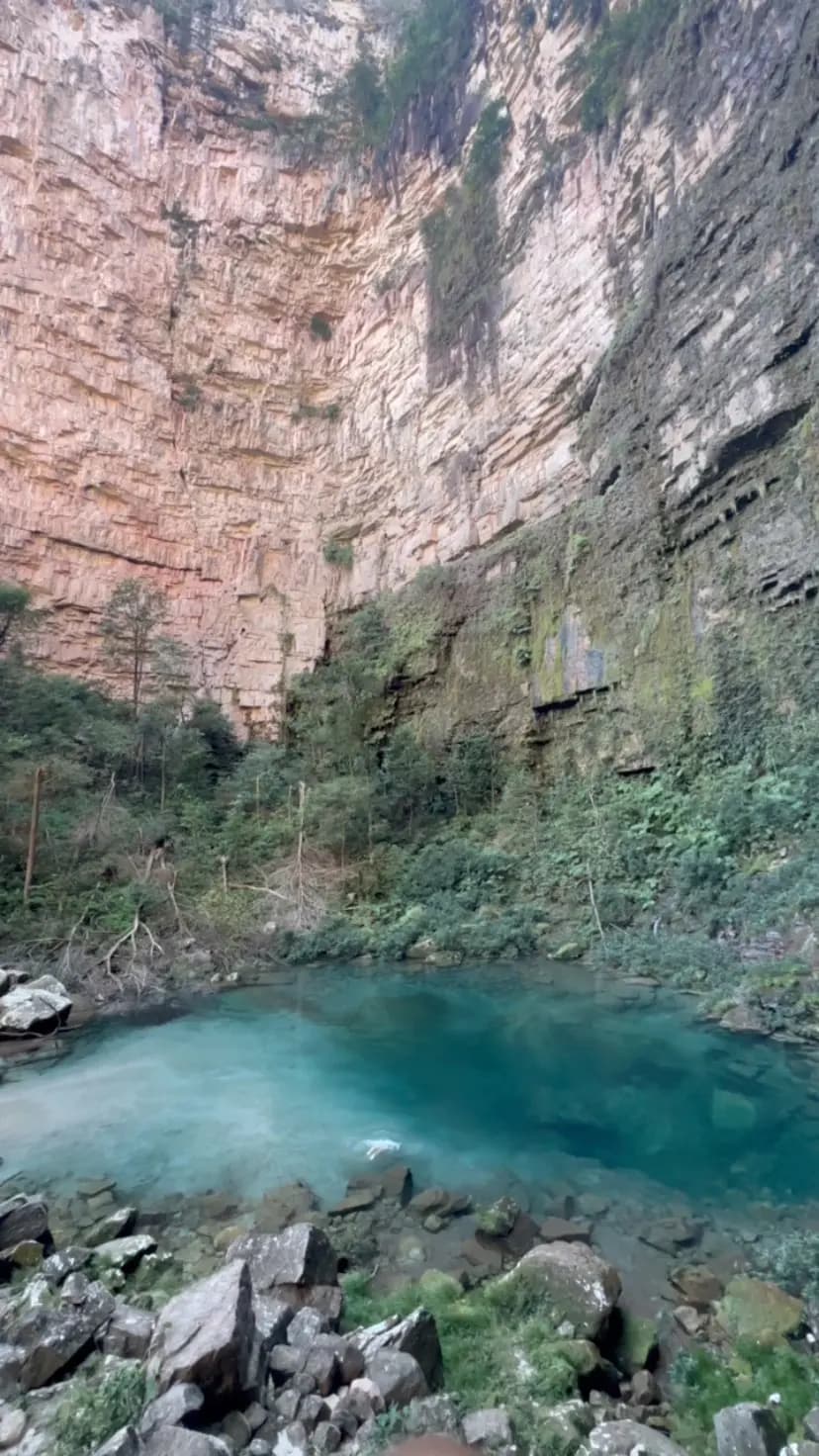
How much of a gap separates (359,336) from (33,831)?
62.4 ft

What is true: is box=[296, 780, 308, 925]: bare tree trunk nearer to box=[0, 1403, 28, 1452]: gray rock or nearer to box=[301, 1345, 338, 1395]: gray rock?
box=[301, 1345, 338, 1395]: gray rock

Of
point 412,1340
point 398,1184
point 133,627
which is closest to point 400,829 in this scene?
point 133,627

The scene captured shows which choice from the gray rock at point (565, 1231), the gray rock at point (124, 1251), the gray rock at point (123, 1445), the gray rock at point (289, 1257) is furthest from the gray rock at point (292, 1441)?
the gray rock at point (565, 1231)

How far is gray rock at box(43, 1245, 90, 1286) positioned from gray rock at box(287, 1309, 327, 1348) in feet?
3.39

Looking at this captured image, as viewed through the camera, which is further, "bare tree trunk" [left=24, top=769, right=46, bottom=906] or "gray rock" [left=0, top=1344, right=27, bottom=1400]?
"bare tree trunk" [left=24, top=769, right=46, bottom=906]

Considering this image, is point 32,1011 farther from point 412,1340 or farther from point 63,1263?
point 412,1340

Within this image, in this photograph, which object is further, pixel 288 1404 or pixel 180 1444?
pixel 288 1404

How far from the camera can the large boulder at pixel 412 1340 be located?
2357 millimetres

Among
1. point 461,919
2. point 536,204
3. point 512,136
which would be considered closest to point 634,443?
point 536,204

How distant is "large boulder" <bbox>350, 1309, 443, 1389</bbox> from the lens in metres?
2.36

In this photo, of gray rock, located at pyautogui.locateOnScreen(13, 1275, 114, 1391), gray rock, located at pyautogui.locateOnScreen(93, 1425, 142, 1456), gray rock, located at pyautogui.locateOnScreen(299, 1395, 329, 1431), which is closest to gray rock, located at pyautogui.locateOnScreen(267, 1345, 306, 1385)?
gray rock, located at pyautogui.locateOnScreen(299, 1395, 329, 1431)

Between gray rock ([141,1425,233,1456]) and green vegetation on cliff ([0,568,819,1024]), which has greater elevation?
green vegetation on cliff ([0,568,819,1024])

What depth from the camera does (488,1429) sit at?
82.7 inches

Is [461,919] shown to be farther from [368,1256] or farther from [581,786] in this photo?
[368,1256]
